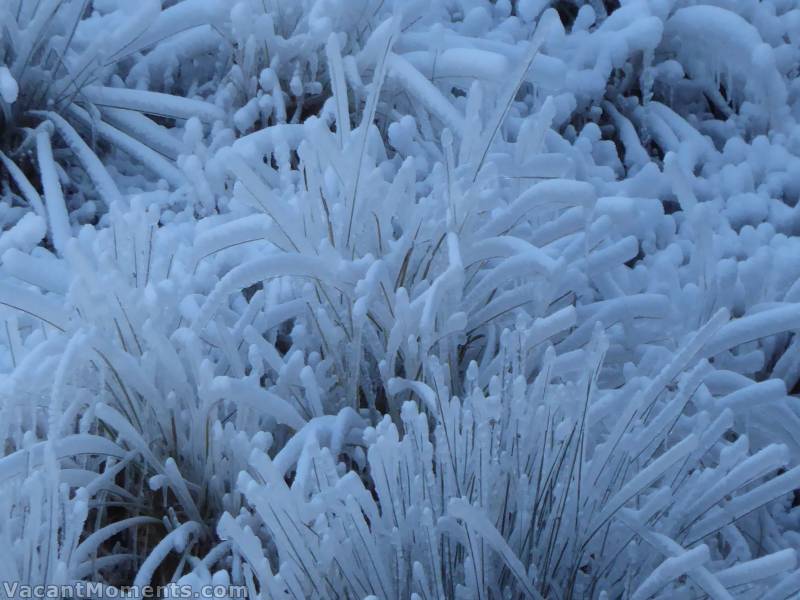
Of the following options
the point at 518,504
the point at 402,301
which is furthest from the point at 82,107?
the point at 518,504

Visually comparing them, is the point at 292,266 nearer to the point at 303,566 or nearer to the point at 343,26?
the point at 303,566

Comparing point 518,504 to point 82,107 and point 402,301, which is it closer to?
point 402,301

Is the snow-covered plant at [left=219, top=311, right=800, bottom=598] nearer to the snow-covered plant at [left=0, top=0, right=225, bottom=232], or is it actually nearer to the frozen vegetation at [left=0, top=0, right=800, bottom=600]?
the frozen vegetation at [left=0, top=0, right=800, bottom=600]

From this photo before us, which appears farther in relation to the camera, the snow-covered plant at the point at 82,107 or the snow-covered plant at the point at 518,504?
the snow-covered plant at the point at 82,107

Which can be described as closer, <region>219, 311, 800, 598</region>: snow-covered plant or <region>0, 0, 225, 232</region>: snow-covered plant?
<region>219, 311, 800, 598</region>: snow-covered plant

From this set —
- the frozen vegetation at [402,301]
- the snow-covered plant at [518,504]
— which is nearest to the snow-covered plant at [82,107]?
the frozen vegetation at [402,301]

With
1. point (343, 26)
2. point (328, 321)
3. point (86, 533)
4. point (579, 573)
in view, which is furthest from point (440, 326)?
point (343, 26)

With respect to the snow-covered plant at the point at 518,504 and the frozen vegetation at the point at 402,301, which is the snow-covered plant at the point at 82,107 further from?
the snow-covered plant at the point at 518,504

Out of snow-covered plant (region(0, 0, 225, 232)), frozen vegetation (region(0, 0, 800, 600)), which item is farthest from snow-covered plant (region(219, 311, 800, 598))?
snow-covered plant (region(0, 0, 225, 232))
